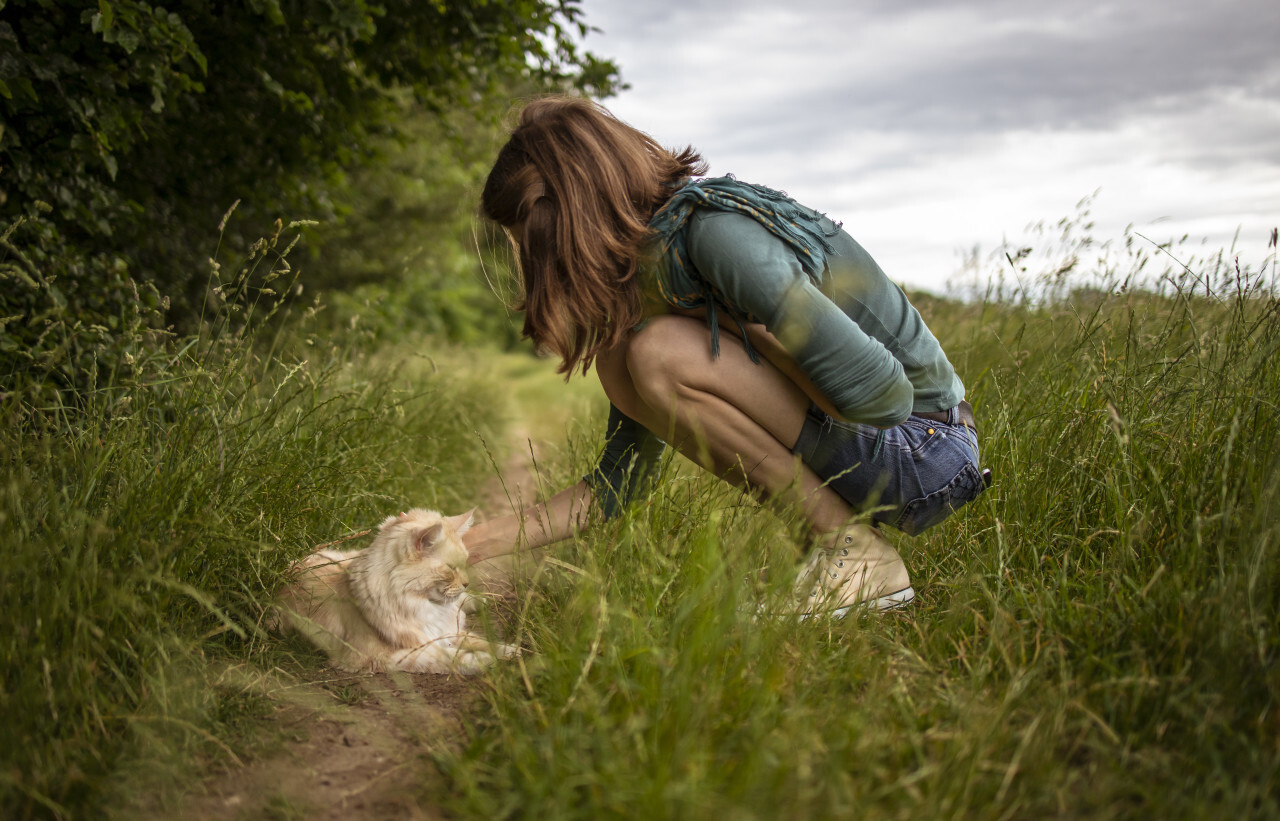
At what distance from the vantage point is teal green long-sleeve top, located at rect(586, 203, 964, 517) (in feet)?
5.69

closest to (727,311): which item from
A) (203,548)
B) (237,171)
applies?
(203,548)

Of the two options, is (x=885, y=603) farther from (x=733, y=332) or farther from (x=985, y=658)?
(x=733, y=332)

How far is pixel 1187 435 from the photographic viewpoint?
188 centimetres

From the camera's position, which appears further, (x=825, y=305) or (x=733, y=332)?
(x=733, y=332)

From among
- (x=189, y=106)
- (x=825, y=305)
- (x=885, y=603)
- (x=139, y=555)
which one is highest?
(x=189, y=106)

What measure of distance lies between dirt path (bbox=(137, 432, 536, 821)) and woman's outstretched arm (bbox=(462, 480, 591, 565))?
0.43 metres

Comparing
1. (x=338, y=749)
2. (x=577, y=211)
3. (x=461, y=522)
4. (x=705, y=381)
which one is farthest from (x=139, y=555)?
(x=705, y=381)

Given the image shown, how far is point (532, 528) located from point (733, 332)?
0.83 metres

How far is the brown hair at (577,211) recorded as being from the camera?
1.89 m

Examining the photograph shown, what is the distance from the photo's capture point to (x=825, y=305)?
1.73 metres

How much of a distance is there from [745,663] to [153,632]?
1276mm

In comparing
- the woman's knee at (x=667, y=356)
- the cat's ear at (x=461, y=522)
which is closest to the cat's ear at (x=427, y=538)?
the cat's ear at (x=461, y=522)

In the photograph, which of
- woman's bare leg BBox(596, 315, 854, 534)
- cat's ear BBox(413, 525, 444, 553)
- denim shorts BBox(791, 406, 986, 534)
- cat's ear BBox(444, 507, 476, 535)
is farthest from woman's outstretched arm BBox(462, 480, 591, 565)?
denim shorts BBox(791, 406, 986, 534)

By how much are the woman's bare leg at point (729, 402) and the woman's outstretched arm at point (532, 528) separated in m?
0.38
